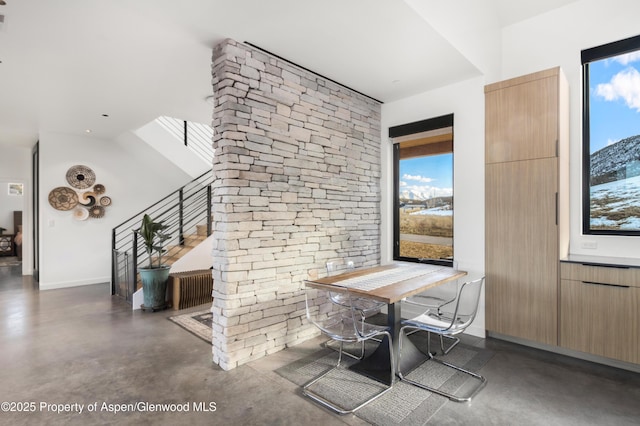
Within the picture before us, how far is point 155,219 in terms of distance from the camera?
5.29m

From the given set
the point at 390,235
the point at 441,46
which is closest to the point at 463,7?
the point at 441,46

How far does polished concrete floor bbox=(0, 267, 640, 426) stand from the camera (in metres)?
2.17

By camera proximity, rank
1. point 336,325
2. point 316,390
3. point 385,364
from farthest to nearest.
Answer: point 336,325 < point 385,364 < point 316,390

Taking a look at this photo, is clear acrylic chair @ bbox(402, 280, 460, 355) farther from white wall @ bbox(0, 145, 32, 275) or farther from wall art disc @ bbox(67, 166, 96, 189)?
white wall @ bbox(0, 145, 32, 275)

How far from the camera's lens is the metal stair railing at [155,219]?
508 cm

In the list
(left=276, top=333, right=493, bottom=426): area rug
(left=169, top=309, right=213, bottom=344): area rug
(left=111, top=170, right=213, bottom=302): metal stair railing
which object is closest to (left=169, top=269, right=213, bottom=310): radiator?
(left=169, top=309, right=213, bottom=344): area rug

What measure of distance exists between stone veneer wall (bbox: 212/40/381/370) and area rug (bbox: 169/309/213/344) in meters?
0.77

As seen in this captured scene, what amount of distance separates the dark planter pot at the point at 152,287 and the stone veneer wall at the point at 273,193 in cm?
202

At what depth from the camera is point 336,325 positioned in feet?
9.48

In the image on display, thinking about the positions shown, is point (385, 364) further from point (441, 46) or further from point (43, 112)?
point (43, 112)

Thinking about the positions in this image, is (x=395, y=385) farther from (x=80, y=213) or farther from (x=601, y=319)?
(x=80, y=213)

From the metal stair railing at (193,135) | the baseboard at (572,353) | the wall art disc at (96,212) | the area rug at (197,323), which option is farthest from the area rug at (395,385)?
the wall art disc at (96,212)

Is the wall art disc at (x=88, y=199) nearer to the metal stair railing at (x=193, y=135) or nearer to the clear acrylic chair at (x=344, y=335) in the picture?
the metal stair railing at (x=193, y=135)

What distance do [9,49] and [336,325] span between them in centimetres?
384
